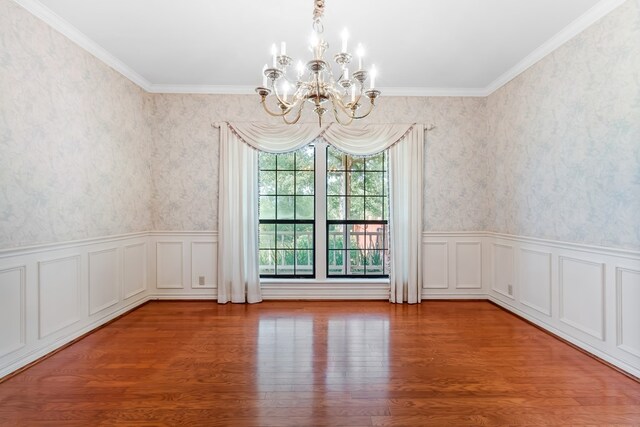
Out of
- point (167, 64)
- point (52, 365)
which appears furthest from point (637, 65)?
point (52, 365)

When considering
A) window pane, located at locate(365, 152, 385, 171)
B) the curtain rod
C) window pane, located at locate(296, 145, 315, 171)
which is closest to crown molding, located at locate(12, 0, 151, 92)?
the curtain rod

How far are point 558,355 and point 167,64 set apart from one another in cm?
472

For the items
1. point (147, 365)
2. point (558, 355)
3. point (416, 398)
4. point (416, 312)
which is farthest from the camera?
point (416, 312)

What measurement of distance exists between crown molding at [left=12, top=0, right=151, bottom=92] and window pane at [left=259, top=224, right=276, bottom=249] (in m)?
2.35

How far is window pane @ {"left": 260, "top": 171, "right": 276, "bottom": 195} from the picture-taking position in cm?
451

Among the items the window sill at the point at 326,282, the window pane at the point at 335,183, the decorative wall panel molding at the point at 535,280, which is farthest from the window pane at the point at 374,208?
the decorative wall panel molding at the point at 535,280

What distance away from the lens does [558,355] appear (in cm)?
275

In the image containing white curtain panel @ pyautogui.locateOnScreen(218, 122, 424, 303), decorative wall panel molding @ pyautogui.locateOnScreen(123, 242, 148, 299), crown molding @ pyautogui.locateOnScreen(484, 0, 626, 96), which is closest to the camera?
crown molding @ pyautogui.locateOnScreen(484, 0, 626, 96)

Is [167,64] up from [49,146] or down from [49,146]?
up

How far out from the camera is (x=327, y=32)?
2945 millimetres

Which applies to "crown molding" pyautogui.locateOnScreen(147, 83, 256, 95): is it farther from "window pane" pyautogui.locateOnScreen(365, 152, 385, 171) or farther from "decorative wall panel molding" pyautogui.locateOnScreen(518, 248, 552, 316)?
"decorative wall panel molding" pyautogui.locateOnScreen(518, 248, 552, 316)

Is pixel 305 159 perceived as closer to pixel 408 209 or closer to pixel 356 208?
pixel 356 208

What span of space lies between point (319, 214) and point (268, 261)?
0.95 meters

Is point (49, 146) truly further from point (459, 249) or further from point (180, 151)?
point (459, 249)
